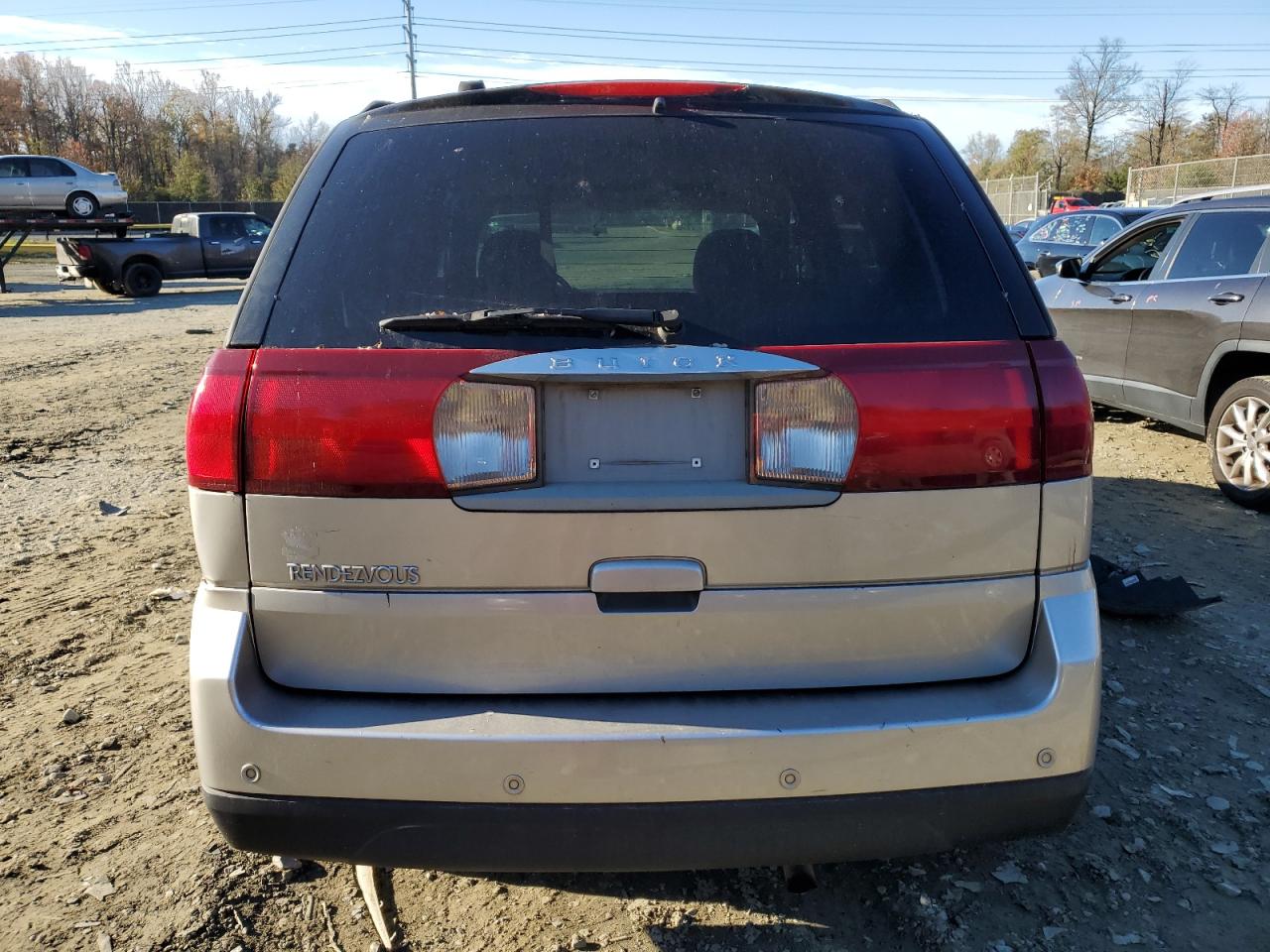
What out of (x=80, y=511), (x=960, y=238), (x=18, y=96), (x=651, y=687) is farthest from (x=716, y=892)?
(x=18, y=96)

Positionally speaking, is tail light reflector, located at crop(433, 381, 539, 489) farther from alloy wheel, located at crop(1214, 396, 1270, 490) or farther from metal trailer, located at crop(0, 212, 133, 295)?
metal trailer, located at crop(0, 212, 133, 295)

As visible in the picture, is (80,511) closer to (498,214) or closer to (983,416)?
(498,214)

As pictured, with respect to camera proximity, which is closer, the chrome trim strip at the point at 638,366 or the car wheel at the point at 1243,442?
the chrome trim strip at the point at 638,366

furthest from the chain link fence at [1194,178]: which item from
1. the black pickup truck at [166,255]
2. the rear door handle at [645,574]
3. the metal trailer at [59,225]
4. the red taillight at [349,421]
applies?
the red taillight at [349,421]

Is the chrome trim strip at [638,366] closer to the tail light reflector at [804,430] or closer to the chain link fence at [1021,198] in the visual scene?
the tail light reflector at [804,430]

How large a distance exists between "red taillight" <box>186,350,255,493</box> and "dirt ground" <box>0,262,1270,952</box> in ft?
4.02

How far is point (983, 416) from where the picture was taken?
1936 millimetres

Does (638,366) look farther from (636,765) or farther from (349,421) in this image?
(636,765)

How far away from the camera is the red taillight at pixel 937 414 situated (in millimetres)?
1906

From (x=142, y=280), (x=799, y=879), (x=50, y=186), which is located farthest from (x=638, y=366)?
(x=50, y=186)

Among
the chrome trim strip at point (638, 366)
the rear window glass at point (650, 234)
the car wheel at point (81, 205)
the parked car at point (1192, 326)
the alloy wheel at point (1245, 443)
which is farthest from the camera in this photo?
the car wheel at point (81, 205)

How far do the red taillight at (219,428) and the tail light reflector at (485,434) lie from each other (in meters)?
0.40

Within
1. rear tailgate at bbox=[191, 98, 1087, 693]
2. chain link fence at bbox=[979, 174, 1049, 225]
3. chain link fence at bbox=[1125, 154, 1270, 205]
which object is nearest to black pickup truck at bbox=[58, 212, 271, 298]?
rear tailgate at bbox=[191, 98, 1087, 693]

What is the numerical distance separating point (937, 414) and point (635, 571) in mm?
666
